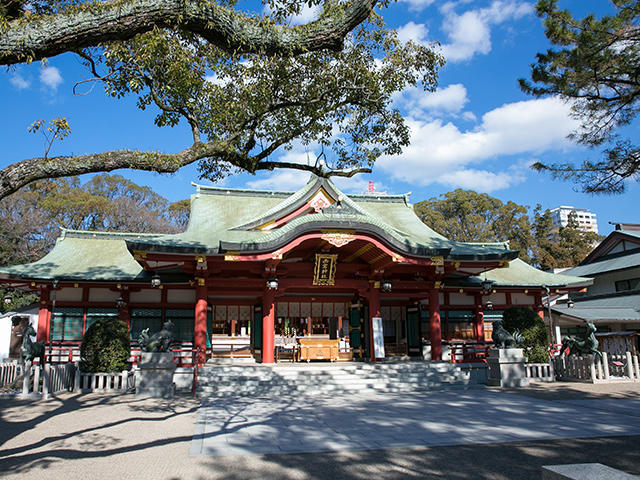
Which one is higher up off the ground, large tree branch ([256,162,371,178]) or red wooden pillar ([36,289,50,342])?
large tree branch ([256,162,371,178])

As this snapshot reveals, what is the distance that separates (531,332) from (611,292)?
1732 cm

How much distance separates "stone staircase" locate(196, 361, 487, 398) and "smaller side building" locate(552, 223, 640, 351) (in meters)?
11.7

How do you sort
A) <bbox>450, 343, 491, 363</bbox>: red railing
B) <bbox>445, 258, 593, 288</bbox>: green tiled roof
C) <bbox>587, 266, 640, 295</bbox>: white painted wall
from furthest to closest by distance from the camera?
<bbox>587, 266, 640, 295</bbox>: white painted wall → <bbox>445, 258, 593, 288</bbox>: green tiled roof → <bbox>450, 343, 491, 363</bbox>: red railing

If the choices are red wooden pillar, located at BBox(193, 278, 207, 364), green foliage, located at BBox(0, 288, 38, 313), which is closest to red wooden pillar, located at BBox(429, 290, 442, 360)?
red wooden pillar, located at BBox(193, 278, 207, 364)

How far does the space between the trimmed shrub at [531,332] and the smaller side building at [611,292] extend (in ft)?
28.5

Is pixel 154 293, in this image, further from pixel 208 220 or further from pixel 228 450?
pixel 228 450

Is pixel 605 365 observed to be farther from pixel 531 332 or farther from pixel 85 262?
pixel 85 262

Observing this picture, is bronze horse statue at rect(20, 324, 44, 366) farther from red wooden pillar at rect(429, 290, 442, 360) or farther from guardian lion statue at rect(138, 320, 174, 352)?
red wooden pillar at rect(429, 290, 442, 360)

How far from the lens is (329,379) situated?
1378cm

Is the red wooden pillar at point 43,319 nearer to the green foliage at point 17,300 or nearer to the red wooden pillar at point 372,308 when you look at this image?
the red wooden pillar at point 372,308

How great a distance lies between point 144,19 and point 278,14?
113 inches

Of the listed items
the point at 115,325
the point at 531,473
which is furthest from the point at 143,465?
the point at 115,325

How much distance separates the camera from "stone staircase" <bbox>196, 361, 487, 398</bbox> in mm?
13312

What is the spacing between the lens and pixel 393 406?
35.7 ft
